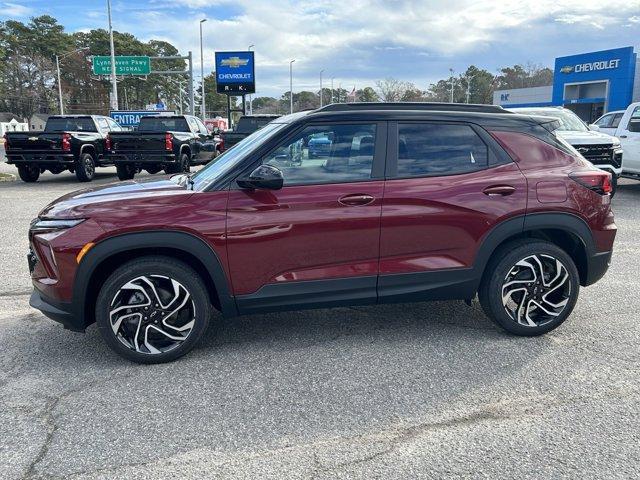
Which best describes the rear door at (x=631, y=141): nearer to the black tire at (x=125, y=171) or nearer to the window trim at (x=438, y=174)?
the window trim at (x=438, y=174)

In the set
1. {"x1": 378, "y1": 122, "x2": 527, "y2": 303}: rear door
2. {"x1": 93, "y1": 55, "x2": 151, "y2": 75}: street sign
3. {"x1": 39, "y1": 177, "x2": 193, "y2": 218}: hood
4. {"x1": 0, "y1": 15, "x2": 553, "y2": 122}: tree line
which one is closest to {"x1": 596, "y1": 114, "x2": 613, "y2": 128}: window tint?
{"x1": 378, "y1": 122, "x2": 527, "y2": 303}: rear door

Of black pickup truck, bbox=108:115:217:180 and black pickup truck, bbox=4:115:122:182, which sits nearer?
black pickup truck, bbox=4:115:122:182

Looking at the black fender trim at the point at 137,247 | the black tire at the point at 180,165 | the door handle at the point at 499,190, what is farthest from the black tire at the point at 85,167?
the door handle at the point at 499,190

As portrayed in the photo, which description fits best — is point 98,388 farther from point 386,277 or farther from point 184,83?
point 184,83

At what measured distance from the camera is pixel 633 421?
309 cm

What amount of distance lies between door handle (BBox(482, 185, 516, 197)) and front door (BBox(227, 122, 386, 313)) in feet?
2.70

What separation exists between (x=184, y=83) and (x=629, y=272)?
115170mm

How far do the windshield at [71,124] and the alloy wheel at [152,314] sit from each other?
13.8 metres

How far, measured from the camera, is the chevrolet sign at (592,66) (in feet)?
130

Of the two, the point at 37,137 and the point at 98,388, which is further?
the point at 37,137

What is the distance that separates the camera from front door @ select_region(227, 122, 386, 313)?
3.71 m

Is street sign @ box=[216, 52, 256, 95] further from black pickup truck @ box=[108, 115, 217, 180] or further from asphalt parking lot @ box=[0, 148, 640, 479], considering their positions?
asphalt parking lot @ box=[0, 148, 640, 479]

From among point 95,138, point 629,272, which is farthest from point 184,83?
point 629,272

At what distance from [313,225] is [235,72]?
29333 millimetres
